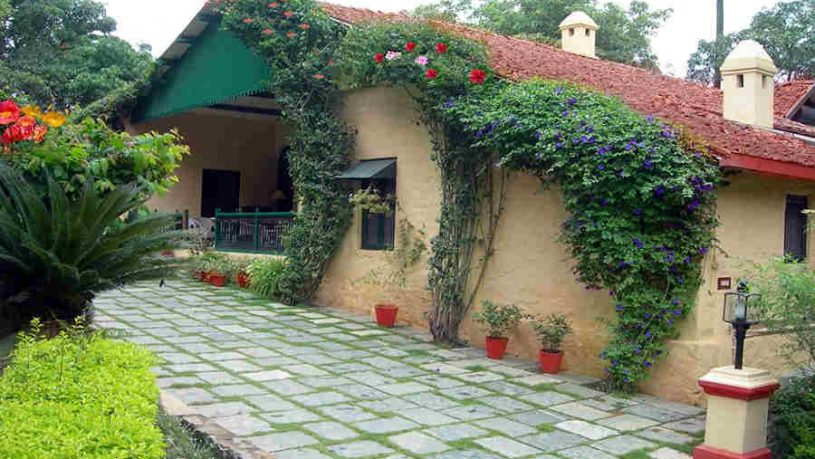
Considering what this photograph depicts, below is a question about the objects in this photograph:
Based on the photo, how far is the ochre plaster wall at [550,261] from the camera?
21.1ft

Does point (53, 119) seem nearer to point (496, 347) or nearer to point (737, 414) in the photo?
point (737, 414)

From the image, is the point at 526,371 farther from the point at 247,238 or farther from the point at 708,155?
the point at 247,238

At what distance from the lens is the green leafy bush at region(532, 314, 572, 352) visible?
710 centimetres

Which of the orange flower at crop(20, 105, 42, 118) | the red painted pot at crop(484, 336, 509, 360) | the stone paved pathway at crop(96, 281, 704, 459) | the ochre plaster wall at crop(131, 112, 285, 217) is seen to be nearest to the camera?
A: the orange flower at crop(20, 105, 42, 118)

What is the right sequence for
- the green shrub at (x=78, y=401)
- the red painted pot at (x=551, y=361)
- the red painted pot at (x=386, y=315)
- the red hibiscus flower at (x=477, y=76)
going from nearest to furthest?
1. the green shrub at (x=78, y=401)
2. the red painted pot at (x=551, y=361)
3. the red hibiscus flower at (x=477, y=76)
4. the red painted pot at (x=386, y=315)

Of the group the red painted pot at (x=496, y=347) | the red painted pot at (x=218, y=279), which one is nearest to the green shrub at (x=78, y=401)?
the red painted pot at (x=496, y=347)

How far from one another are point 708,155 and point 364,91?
535 centimetres

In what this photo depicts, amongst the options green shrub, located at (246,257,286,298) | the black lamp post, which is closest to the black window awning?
green shrub, located at (246,257,286,298)

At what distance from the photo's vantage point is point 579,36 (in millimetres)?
13562

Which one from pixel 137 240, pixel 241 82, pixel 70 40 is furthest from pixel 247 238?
pixel 70 40

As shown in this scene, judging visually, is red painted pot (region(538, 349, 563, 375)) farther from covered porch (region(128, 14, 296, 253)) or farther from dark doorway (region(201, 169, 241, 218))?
dark doorway (region(201, 169, 241, 218))

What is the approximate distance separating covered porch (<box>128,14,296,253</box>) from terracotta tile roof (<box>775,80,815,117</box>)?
808 centimetres

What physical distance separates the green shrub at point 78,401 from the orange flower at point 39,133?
101cm

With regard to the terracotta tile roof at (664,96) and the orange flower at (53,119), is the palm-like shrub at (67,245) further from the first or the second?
the terracotta tile roof at (664,96)
